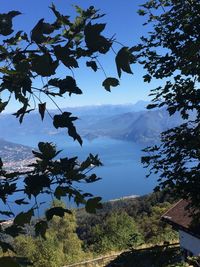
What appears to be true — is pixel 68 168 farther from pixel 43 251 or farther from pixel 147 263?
pixel 43 251

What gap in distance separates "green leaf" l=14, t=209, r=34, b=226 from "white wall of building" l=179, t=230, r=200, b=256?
2053cm

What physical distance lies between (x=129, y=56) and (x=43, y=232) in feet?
3.03

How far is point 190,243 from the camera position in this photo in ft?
Result: 72.5

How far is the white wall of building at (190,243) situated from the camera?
2144 cm

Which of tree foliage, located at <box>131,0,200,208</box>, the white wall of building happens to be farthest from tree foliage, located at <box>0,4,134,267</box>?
the white wall of building

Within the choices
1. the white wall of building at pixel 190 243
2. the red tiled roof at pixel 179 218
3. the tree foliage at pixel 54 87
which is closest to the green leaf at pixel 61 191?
the tree foliage at pixel 54 87

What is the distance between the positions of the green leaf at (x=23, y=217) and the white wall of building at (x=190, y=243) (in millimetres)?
20532

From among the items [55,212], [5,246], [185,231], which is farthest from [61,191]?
[185,231]

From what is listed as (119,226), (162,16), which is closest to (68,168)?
(162,16)

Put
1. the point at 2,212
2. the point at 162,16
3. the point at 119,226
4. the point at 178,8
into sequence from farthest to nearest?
1. the point at 119,226
2. the point at 162,16
3. the point at 178,8
4. the point at 2,212

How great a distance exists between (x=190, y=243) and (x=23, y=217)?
21.5 metres

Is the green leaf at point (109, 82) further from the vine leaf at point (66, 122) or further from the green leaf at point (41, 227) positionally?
the green leaf at point (41, 227)

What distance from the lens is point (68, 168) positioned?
2.01 metres

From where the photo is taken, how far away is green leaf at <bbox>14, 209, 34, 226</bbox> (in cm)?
183
